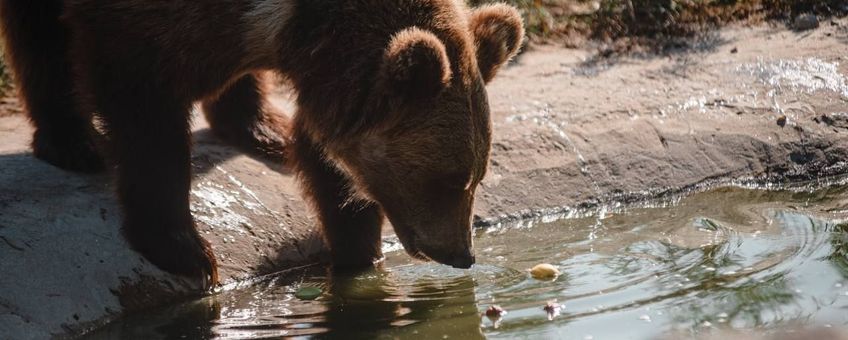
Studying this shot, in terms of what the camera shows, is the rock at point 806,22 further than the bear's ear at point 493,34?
Yes

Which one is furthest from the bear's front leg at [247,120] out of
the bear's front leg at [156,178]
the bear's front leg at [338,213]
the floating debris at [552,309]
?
the floating debris at [552,309]

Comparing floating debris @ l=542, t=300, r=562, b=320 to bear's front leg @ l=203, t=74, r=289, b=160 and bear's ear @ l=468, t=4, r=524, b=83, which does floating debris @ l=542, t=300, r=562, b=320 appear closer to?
bear's ear @ l=468, t=4, r=524, b=83

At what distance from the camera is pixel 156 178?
17.7 ft

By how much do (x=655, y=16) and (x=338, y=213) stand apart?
4331 mm

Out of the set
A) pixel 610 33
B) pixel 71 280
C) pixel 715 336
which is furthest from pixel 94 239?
pixel 610 33

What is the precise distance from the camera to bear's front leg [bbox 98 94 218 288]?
5.36 meters

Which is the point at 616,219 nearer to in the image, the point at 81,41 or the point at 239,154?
the point at 239,154

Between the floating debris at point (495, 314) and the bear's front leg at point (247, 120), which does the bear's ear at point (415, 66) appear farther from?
the bear's front leg at point (247, 120)

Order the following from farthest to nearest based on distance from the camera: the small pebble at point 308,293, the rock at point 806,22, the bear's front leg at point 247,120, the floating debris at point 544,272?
the rock at point 806,22 → the bear's front leg at point 247,120 → the floating debris at point 544,272 → the small pebble at point 308,293

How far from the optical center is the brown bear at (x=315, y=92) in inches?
202

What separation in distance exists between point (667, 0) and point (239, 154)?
4143 millimetres

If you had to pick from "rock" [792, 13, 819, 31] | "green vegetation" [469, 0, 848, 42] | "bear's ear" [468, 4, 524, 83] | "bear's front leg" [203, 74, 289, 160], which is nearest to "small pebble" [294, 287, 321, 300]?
"bear's ear" [468, 4, 524, 83]

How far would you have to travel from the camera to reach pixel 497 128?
7.18 metres

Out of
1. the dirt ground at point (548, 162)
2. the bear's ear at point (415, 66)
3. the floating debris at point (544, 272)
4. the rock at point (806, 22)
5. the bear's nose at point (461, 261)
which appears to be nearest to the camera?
the bear's ear at point (415, 66)
